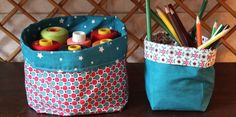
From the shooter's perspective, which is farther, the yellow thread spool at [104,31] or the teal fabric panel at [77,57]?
the yellow thread spool at [104,31]

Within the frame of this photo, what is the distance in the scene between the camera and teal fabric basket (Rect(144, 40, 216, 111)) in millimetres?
698

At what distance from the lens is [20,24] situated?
1.00 m

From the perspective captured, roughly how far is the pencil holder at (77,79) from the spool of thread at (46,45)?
0.02 m

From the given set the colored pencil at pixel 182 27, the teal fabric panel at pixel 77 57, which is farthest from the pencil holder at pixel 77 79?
the colored pencil at pixel 182 27

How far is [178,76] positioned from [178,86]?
2 cm

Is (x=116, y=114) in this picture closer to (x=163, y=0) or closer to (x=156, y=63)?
(x=156, y=63)

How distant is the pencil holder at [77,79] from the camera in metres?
0.68

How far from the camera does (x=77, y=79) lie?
0.69 m

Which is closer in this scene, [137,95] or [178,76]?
[178,76]

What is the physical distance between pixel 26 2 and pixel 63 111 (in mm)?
380

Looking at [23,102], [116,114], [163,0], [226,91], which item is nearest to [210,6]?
[163,0]

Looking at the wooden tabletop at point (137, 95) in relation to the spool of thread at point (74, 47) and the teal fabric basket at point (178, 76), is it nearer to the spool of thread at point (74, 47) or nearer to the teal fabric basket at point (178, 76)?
the teal fabric basket at point (178, 76)

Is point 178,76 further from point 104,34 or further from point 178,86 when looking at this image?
point 104,34

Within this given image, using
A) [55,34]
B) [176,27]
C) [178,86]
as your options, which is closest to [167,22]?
[176,27]
